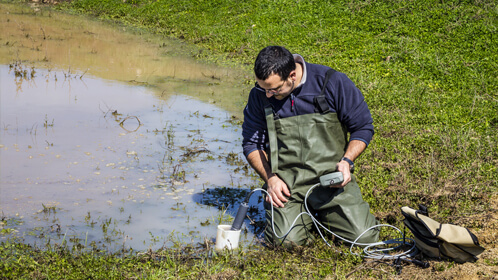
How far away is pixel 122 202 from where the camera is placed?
5570 mm

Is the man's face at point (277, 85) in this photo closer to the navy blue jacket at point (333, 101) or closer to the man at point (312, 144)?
the man at point (312, 144)

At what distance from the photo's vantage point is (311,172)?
4.72 meters

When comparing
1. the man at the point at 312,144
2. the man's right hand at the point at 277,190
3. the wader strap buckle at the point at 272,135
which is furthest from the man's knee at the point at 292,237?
the wader strap buckle at the point at 272,135

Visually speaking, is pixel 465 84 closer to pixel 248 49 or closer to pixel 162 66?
pixel 248 49

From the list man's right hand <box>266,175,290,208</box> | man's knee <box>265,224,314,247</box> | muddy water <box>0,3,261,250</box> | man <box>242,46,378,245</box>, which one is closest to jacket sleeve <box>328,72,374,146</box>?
man <box>242,46,378,245</box>

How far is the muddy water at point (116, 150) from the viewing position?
5117 mm

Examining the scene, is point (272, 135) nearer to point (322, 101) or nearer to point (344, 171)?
point (322, 101)

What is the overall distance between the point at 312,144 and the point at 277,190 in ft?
1.68

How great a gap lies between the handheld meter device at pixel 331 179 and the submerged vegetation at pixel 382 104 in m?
0.65

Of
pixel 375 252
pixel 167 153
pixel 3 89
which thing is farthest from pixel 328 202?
pixel 3 89

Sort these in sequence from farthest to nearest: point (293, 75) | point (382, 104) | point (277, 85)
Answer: point (382, 104), point (293, 75), point (277, 85)

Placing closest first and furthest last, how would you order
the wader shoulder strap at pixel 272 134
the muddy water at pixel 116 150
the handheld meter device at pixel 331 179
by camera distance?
1. the handheld meter device at pixel 331 179
2. the wader shoulder strap at pixel 272 134
3. the muddy water at pixel 116 150

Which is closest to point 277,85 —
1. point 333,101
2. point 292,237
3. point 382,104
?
point 333,101

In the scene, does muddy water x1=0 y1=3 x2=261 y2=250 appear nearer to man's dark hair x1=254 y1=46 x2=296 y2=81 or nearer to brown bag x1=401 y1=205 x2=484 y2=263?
man's dark hair x1=254 y1=46 x2=296 y2=81
